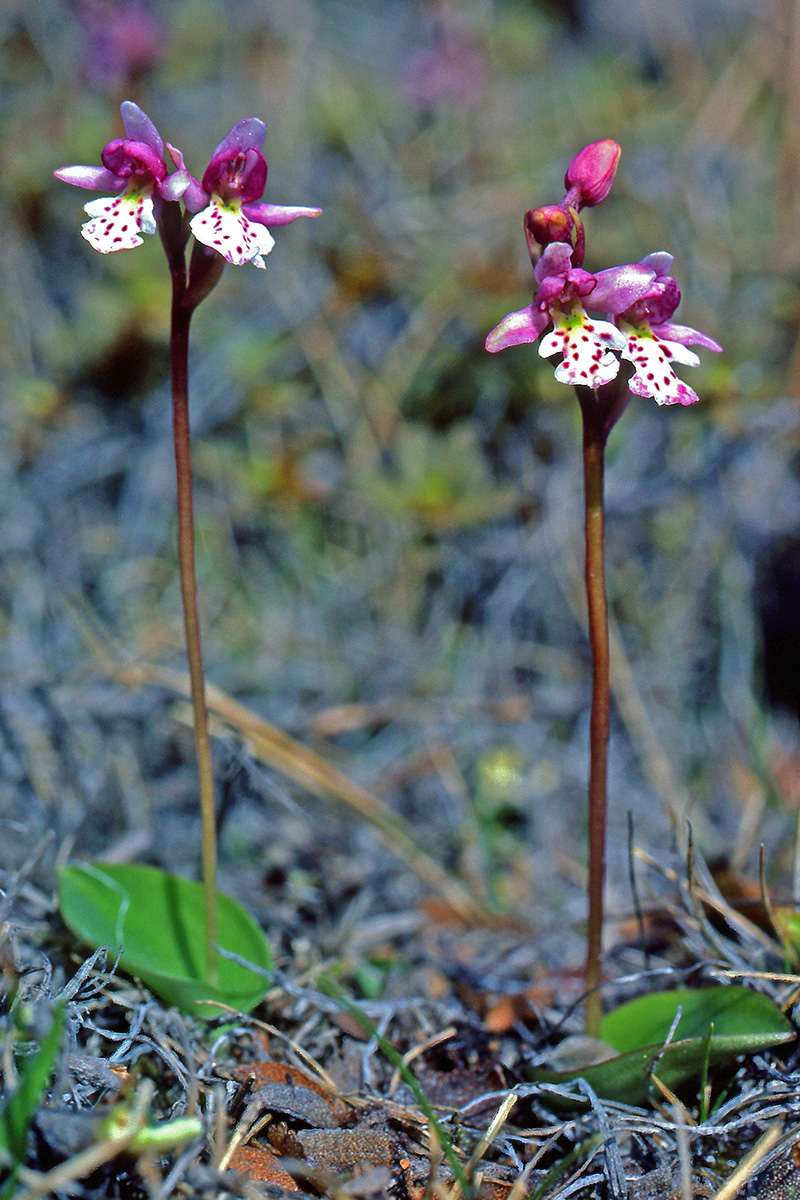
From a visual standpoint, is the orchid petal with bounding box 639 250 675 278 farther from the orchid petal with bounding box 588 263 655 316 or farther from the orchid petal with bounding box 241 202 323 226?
the orchid petal with bounding box 241 202 323 226

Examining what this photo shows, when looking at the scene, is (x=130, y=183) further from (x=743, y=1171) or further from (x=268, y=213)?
(x=743, y=1171)

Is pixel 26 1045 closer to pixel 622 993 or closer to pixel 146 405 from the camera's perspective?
Result: pixel 622 993

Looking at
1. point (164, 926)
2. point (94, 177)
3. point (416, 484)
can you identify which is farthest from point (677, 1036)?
point (416, 484)

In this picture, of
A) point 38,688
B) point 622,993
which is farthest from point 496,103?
point 622,993

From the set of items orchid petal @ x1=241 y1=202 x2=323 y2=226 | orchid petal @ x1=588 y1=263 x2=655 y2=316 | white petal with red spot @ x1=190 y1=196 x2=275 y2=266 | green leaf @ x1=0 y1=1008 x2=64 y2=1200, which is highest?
orchid petal @ x1=241 y1=202 x2=323 y2=226

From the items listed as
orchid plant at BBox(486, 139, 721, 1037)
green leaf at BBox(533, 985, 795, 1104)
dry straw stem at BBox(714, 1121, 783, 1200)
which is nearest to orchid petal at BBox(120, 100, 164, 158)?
orchid plant at BBox(486, 139, 721, 1037)

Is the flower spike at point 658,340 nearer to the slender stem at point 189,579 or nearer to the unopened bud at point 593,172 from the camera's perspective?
the unopened bud at point 593,172
